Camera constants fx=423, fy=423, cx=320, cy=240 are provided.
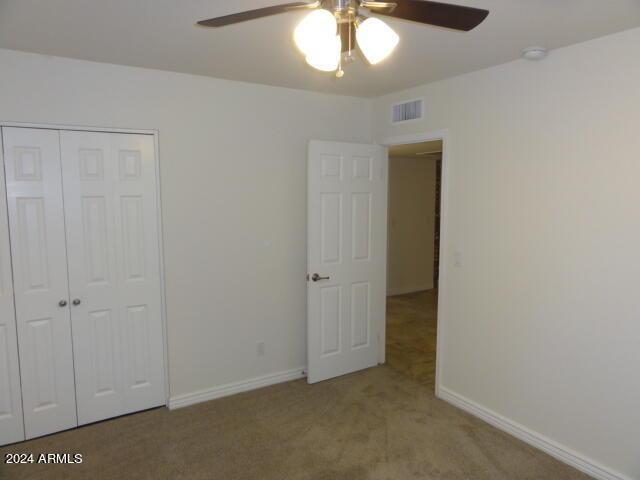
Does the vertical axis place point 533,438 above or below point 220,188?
below

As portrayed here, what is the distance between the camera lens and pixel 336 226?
142 inches

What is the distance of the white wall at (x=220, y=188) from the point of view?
2.80 m

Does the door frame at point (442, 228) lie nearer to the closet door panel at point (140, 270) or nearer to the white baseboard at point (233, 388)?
the white baseboard at point (233, 388)

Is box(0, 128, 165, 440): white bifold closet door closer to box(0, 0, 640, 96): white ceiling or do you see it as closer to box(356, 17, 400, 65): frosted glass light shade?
box(0, 0, 640, 96): white ceiling

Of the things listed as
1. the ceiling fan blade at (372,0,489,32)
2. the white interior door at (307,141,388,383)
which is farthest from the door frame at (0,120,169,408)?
the ceiling fan blade at (372,0,489,32)

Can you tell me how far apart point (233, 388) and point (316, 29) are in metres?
2.91

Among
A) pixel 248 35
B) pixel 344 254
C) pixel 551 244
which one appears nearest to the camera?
pixel 248 35

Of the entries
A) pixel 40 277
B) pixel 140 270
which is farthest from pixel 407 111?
pixel 40 277

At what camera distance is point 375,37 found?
55.8 inches

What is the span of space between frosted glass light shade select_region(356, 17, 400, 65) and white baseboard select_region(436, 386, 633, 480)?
8.36 ft

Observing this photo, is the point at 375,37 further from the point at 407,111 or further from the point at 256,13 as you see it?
the point at 407,111

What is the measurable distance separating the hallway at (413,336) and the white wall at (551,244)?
2.13 feet

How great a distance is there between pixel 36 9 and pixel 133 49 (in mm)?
605

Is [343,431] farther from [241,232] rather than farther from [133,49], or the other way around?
[133,49]
